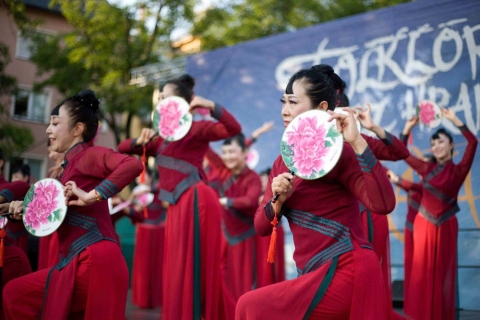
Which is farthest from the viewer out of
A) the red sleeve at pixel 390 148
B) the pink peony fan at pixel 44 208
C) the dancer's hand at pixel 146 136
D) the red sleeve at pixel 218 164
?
the red sleeve at pixel 218 164

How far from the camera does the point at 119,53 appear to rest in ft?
43.2

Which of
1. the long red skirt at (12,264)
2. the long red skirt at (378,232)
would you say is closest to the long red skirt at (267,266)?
the long red skirt at (378,232)

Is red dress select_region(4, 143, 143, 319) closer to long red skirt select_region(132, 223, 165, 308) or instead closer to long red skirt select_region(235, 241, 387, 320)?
long red skirt select_region(235, 241, 387, 320)

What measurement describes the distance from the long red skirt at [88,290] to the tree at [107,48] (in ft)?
31.2

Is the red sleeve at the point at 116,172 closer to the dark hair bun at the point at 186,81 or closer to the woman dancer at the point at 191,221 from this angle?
the woman dancer at the point at 191,221

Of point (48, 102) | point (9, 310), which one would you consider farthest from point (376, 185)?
point (48, 102)

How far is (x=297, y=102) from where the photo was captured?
2662mm

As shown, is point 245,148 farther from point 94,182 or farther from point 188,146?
point 94,182

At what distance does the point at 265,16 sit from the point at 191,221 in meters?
12.4

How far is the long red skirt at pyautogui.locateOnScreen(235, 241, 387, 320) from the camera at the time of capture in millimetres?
2322

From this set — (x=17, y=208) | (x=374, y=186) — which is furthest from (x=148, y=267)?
(x=374, y=186)

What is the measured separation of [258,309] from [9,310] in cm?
155

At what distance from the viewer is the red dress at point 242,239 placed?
594cm

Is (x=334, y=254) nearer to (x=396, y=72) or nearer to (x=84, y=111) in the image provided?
(x=84, y=111)
